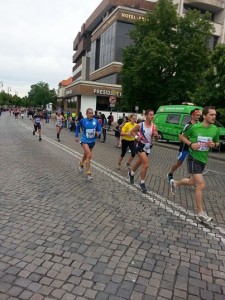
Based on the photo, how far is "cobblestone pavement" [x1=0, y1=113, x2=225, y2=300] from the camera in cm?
314

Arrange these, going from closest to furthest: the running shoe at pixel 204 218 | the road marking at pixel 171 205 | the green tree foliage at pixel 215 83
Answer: the road marking at pixel 171 205 < the running shoe at pixel 204 218 < the green tree foliage at pixel 215 83

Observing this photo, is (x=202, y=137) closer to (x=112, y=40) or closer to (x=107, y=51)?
(x=112, y=40)

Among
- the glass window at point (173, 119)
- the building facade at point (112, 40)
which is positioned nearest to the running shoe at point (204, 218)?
the glass window at point (173, 119)

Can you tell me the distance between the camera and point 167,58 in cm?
2455

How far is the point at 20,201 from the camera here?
5.63 metres

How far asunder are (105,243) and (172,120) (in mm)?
16572

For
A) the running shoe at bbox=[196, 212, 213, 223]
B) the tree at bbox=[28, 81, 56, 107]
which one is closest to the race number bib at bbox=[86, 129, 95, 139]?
the running shoe at bbox=[196, 212, 213, 223]

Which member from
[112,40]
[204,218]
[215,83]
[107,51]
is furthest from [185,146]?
[107,51]

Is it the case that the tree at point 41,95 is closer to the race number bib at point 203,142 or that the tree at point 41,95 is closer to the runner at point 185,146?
the runner at point 185,146

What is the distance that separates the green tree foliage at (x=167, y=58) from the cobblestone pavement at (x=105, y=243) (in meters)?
19.2

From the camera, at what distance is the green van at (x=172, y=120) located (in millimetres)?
18953

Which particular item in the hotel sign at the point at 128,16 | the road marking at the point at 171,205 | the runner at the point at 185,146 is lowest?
the road marking at the point at 171,205

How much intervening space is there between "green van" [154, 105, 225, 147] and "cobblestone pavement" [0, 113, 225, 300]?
1216 centimetres

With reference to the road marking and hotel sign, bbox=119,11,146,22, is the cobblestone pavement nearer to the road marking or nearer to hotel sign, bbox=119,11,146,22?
the road marking
